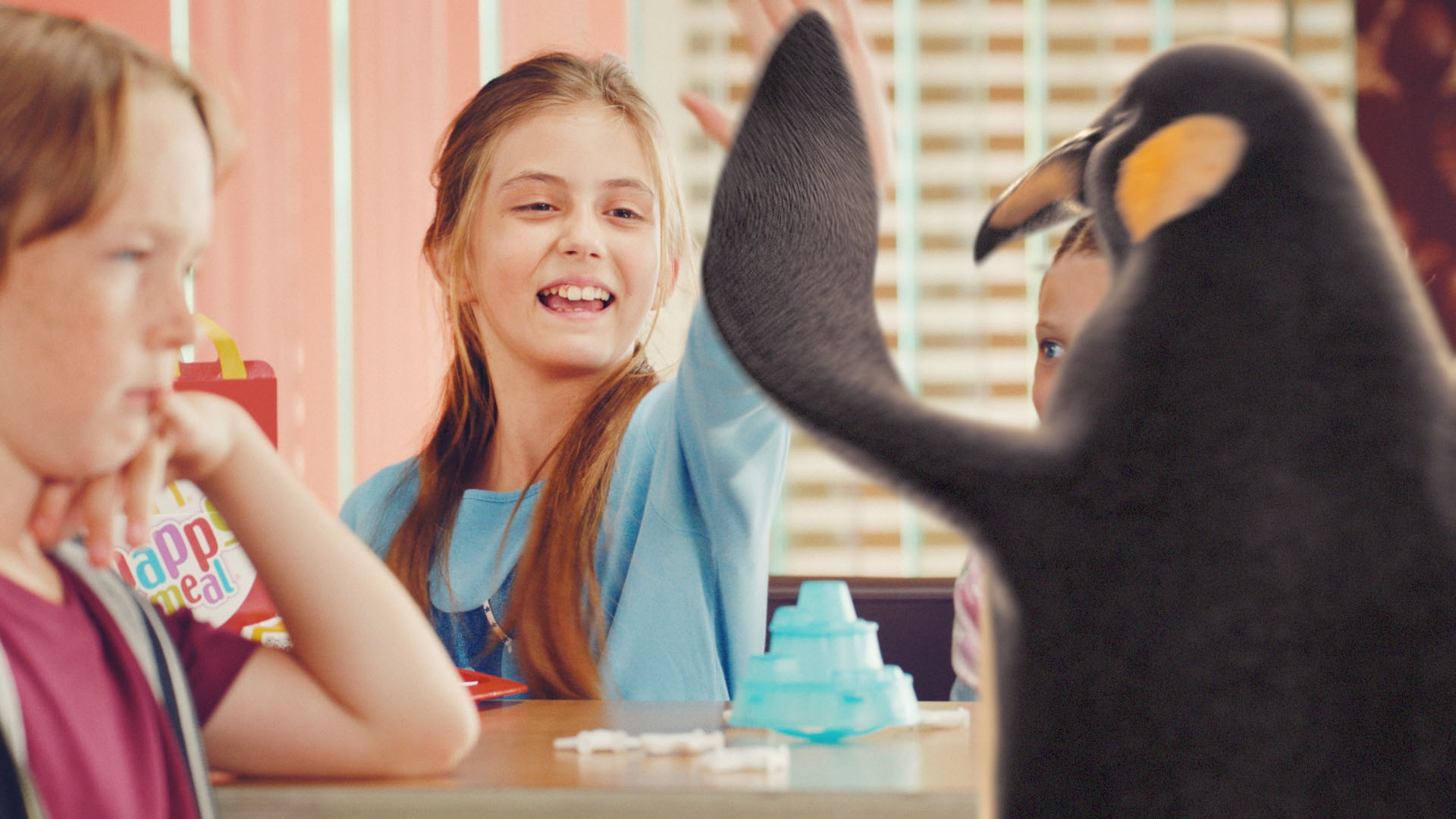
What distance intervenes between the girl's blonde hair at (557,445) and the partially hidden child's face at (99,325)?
0.60 meters

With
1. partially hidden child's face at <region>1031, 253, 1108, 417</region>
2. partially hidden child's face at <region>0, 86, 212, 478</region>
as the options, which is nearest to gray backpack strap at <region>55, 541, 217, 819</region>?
partially hidden child's face at <region>0, 86, 212, 478</region>

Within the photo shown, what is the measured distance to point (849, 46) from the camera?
0.98 feet

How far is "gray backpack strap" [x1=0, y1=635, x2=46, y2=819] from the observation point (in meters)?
0.46

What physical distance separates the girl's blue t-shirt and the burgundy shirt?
458mm

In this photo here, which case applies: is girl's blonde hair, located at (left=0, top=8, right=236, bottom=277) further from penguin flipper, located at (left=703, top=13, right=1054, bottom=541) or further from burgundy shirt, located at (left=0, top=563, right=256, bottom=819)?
penguin flipper, located at (left=703, top=13, right=1054, bottom=541)

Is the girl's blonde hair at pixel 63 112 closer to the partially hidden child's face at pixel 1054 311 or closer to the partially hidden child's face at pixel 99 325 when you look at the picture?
the partially hidden child's face at pixel 99 325

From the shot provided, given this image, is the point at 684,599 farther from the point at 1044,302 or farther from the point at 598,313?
the point at 1044,302

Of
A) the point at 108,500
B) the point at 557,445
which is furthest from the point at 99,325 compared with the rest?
the point at 557,445

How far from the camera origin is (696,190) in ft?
7.77

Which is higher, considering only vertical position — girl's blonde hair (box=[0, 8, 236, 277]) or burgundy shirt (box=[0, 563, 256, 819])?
girl's blonde hair (box=[0, 8, 236, 277])

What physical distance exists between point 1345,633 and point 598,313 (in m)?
1.03

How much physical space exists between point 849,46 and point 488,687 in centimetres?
58

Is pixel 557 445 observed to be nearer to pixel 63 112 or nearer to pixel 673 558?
pixel 673 558

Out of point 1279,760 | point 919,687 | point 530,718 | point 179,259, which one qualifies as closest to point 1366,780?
point 1279,760
